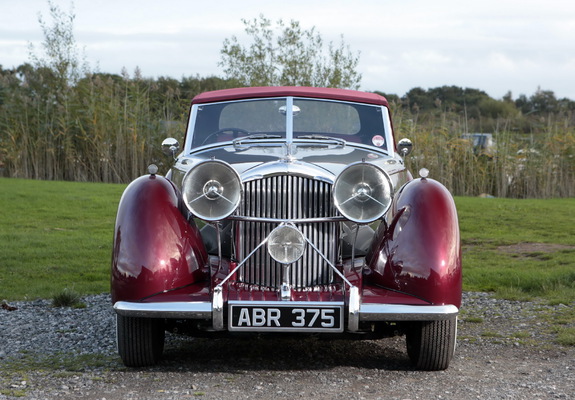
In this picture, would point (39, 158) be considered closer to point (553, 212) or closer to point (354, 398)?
point (553, 212)

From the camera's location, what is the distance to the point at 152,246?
15.4ft

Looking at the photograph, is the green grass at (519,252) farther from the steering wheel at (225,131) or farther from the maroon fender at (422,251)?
the steering wheel at (225,131)

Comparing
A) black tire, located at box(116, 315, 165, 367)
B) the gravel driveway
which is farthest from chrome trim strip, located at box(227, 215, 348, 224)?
the gravel driveway

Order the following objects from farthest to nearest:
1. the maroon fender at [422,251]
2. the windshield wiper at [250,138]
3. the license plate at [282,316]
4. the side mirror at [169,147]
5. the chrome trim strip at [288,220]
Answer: the side mirror at [169,147], the windshield wiper at [250,138], the chrome trim strip at [288,220], the maroon fender at [422,251], the license plate at [282,316]

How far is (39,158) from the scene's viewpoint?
49.4 feet

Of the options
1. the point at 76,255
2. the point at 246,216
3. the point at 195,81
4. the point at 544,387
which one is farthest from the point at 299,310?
the point at 195,81

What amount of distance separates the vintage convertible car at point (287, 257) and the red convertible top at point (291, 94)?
37.1 inches

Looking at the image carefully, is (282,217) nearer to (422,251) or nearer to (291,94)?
(422,251)

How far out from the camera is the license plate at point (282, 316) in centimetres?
437

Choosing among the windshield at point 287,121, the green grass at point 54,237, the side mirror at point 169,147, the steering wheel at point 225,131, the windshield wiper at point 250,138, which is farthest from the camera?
the green grass at point 54,237

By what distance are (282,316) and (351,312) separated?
1.24 feet

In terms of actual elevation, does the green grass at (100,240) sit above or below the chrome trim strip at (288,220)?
below

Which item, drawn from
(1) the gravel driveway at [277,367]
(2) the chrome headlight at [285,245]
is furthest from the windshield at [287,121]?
(1) the gravel driveway at [277,367]

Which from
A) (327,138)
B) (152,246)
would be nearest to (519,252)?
(327,138)
